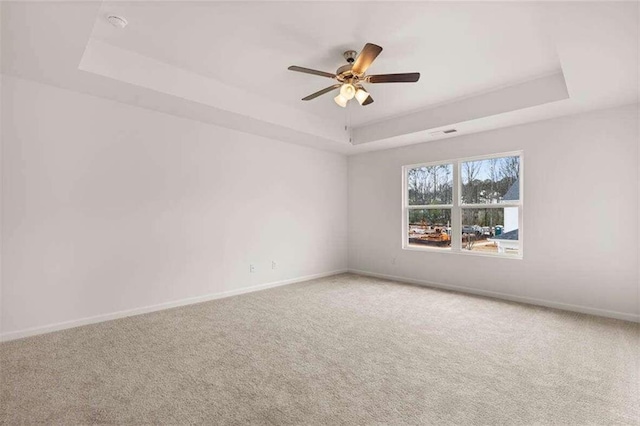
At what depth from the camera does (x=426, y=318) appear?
11.6ft

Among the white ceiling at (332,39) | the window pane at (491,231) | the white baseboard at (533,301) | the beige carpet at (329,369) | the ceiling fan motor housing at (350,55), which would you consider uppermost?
the white ceiling at (332,39)

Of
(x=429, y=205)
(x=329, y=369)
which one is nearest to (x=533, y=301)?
(x=429, y=205)

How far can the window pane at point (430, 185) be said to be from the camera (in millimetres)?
5112

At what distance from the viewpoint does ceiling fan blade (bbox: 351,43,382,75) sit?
2429mm

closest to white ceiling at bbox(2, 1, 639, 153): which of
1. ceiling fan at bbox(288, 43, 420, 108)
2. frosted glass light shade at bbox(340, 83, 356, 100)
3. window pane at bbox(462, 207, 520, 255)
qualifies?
ceiling fan at bbox(288, 43, 420, 108)


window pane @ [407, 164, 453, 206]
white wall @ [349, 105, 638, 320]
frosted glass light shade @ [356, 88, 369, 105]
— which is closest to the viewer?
frosted glass light shade @ [356, 88, 369, 105]

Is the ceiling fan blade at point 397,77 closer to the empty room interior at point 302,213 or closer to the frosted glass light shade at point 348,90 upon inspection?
the empty room interior at point 302,213

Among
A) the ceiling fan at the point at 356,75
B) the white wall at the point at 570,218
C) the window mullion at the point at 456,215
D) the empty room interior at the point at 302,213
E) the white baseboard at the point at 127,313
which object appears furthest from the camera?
the window mullion at the point at 456,215

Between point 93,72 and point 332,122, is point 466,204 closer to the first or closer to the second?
point 332,122

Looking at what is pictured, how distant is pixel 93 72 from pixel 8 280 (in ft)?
6.74

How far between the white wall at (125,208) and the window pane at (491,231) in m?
2.78

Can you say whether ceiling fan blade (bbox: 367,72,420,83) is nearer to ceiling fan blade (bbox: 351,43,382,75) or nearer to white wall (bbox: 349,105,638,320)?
ceiling fan blade (bbox: 351,43,382,75)

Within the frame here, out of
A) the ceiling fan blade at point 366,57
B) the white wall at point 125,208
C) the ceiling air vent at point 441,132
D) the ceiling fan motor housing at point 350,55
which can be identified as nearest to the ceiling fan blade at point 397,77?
the ceiling fan blade at point 366,57

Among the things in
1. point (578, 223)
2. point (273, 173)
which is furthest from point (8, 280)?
point (578, 223)
